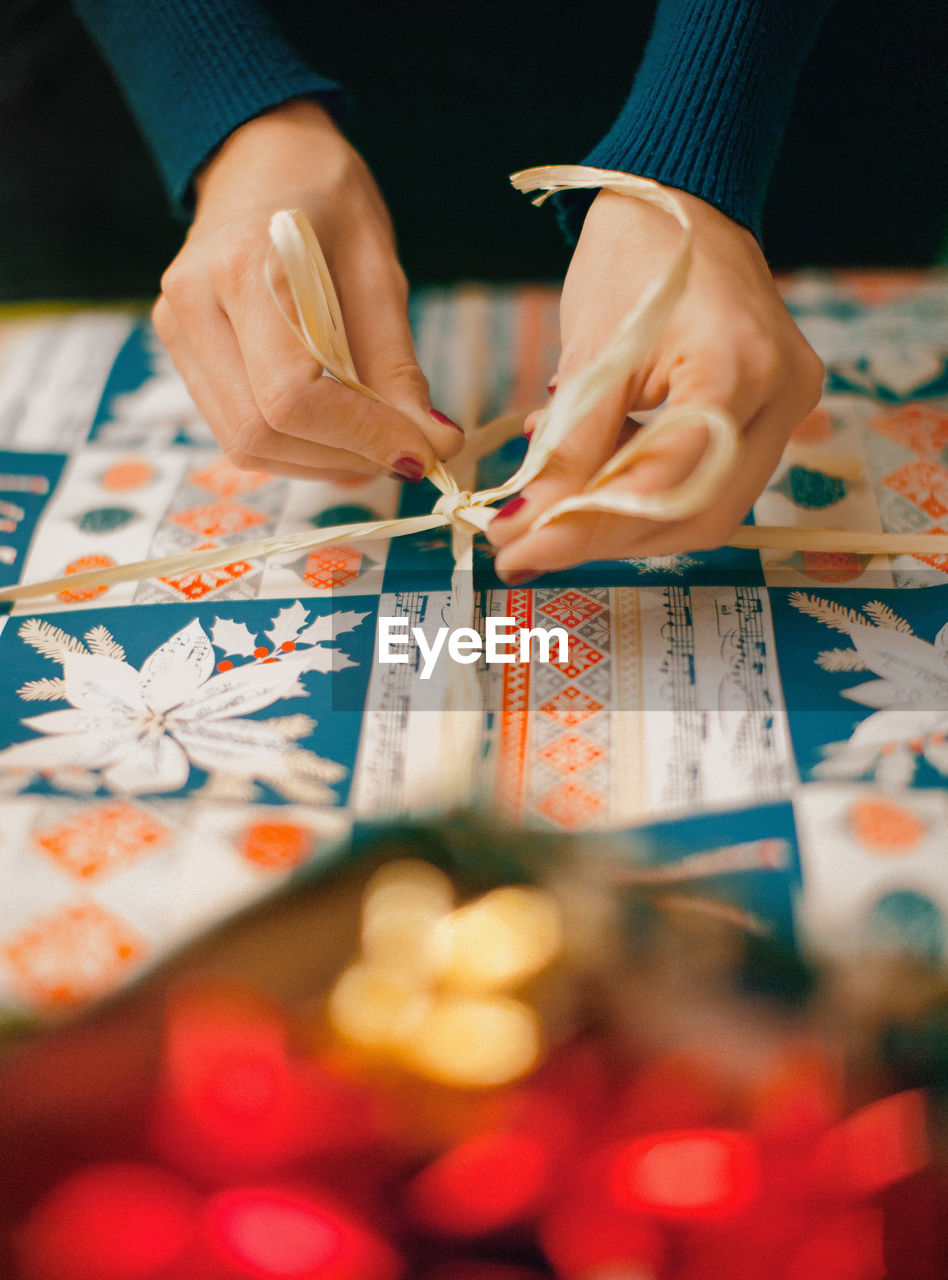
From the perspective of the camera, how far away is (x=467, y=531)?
19.3 inches

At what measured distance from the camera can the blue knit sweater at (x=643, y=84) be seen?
0.49 m

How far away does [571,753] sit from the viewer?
0.42m

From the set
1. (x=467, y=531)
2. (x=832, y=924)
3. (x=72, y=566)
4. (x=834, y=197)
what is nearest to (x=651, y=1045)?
(x=832, y=924)

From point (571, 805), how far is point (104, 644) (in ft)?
0.91

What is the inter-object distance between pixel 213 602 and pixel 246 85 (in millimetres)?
333

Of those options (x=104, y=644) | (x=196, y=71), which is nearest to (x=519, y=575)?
(x=104, y=644)

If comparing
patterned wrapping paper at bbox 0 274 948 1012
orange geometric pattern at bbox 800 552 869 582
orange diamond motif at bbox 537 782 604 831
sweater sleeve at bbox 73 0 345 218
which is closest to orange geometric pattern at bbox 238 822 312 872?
patterned wrapping paper at bbox 0 274 948 1012

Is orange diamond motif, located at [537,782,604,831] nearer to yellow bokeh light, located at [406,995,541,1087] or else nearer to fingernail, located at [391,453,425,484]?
yellow bokeh light, located at [406,995,541,1087]

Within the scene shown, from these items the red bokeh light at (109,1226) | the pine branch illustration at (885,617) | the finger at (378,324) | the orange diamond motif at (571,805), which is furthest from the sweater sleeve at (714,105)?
the red bokeh light at (109,1226)

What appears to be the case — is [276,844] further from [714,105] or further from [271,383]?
[714,105]

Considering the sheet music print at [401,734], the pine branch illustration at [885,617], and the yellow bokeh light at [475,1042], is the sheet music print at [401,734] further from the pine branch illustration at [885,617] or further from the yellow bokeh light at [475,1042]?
the pine branch illustration at [885,617]

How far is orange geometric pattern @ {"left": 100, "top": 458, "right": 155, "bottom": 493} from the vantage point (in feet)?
1.88

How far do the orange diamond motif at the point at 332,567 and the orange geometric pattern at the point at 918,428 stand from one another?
0.36m

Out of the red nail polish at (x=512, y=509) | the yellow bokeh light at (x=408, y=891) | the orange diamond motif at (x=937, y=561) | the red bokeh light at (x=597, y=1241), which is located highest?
the red nail polish at (x=512, y=509)
